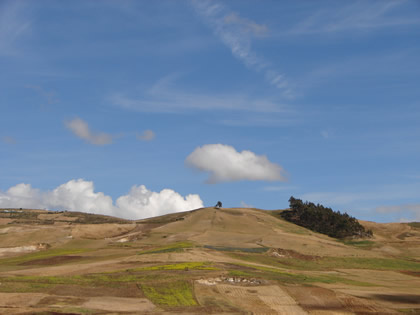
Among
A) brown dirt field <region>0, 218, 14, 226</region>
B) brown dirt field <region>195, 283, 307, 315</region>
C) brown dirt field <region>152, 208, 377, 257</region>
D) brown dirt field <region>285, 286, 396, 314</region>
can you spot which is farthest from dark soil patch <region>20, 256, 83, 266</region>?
brown dirt field <region>0, 218, 14, 226</region>

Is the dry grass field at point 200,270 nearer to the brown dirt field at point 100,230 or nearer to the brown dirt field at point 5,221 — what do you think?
the brown dirt field at point 100,230

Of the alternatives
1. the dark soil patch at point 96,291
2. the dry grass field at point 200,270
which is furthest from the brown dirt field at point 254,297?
the dark soil patch at point 96,291

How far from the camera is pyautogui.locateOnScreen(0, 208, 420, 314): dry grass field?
49.5m

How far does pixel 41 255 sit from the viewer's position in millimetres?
101125

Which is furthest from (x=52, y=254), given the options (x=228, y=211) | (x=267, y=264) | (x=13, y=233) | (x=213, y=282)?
(x=228, y=211)

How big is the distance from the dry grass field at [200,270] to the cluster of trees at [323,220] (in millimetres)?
8729

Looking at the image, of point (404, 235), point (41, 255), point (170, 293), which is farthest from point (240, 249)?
point (404, 235)

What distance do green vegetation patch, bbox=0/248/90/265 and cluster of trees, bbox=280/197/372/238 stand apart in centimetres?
8867

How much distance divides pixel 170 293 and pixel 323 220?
398ft

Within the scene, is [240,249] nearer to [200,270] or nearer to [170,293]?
[200,270]

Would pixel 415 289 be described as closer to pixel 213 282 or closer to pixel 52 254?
pixel 213 282

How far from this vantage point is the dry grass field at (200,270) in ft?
162

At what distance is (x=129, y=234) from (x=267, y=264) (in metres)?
58.4

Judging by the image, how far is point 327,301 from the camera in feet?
177
